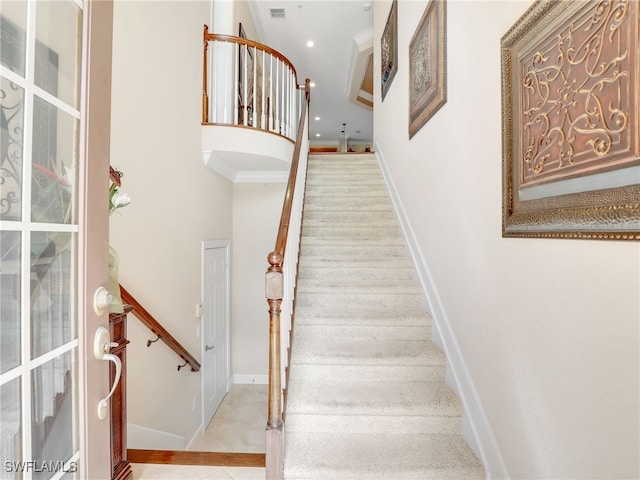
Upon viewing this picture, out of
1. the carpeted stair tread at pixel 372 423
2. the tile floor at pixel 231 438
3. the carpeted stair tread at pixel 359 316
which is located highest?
the carpeted stair tread at pixel 359 316

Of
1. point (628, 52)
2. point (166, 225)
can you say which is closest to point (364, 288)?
point (166, 225)

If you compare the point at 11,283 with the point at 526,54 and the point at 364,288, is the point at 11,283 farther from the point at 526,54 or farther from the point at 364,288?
the point at 364,288

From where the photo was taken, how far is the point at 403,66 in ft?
10.8

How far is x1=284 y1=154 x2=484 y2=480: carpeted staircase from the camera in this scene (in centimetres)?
158

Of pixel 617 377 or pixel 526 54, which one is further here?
pixel 526 54

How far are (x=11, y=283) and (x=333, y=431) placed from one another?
161 centimetres

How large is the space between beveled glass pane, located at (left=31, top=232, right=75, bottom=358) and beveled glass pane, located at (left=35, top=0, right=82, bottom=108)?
1.15 ft

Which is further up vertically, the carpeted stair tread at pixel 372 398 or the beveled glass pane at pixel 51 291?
the beveled glass pane at pixel 51 291

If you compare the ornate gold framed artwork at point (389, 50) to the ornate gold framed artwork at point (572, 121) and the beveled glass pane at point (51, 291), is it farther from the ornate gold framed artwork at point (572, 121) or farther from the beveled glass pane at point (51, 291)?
the beveled glass pane at point (51, 291)

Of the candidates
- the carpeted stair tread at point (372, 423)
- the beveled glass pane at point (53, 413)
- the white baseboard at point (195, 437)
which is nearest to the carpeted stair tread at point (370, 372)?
the carpeted stair tread at point (372, 423)

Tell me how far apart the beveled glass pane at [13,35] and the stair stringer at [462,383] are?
2090mm

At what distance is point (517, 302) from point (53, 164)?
1622 millimetres

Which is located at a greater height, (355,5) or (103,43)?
(355,5)

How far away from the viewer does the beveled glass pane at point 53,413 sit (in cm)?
73
